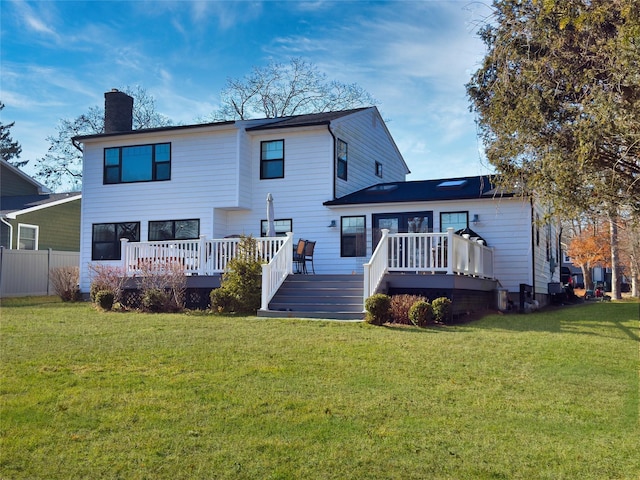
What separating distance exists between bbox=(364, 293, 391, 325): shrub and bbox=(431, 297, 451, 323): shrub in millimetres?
941

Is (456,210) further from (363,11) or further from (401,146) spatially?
(401,146)

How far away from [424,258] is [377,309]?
8.98 feet

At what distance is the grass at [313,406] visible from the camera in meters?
3.98

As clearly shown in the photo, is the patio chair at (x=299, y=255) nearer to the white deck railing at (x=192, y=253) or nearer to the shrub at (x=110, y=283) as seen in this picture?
the white deck railing at (x=192, y=253)

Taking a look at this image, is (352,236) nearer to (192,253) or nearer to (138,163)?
(192,253)

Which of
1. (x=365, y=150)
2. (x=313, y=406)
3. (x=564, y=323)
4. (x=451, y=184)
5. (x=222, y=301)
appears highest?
(x=365, y=150)

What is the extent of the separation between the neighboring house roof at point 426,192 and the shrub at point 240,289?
4644mm

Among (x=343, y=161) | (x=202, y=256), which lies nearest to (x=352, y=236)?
(x=343, y=161)

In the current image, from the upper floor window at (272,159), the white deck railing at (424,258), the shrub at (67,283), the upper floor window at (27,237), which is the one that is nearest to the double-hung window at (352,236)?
the upper floor window at (272,159)

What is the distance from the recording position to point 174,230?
704 inches

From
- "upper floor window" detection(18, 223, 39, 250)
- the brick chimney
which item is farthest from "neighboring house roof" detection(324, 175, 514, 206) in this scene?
"upper floor window" detection(18, 223, 39, 250)

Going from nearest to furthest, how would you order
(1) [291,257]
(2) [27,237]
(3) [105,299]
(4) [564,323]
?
(4) [564,323]
(3) [105,299]
(1) [291,257]
(2) [27,237]

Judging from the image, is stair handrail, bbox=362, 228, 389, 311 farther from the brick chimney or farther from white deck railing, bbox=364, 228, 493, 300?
the brick chimney

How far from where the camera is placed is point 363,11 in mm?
11031
